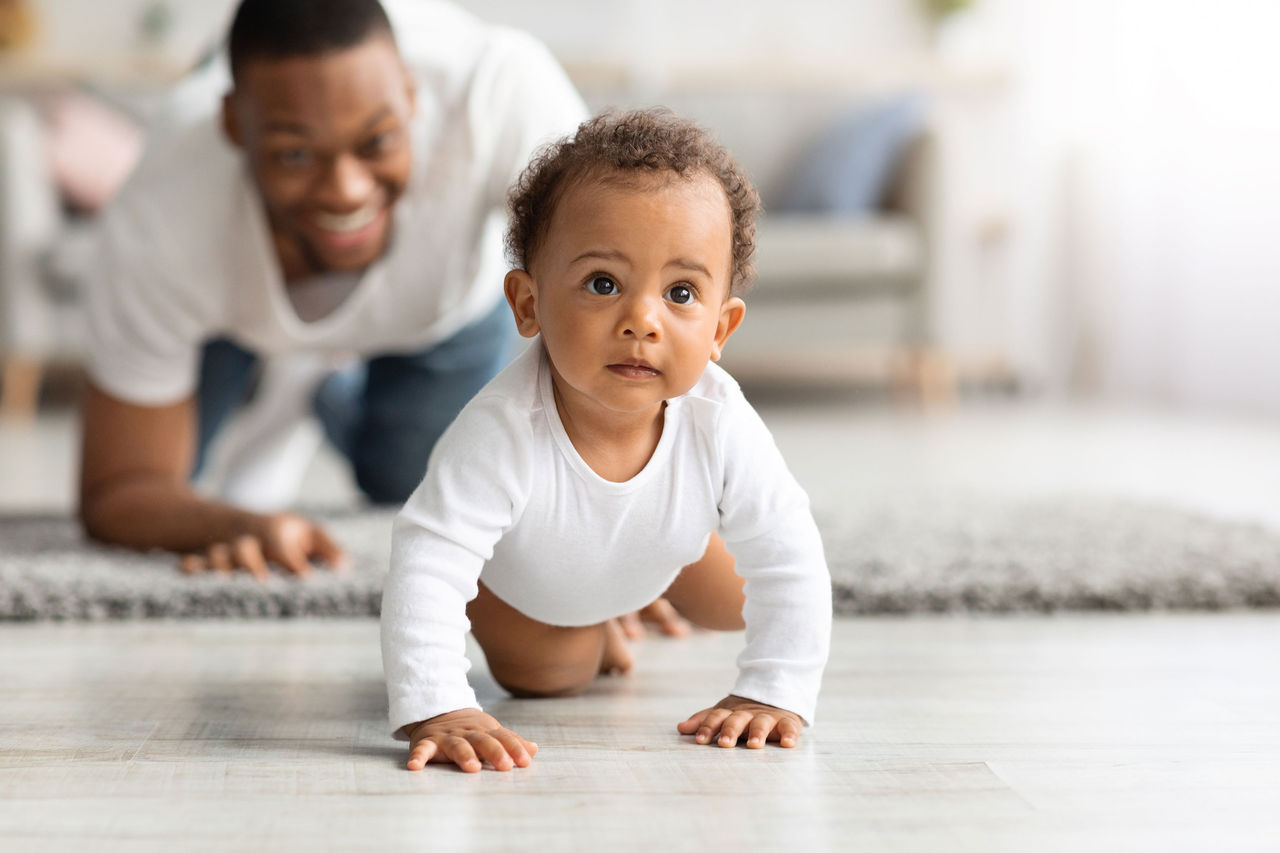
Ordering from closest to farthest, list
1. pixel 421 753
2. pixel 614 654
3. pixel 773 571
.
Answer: pixel 421 753, pixel 773 571, pixel 614 654

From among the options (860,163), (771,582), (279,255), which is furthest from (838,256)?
(771,582)

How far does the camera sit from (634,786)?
31.6 inches

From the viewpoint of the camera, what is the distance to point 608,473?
0.91 m

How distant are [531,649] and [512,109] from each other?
27.1 inches

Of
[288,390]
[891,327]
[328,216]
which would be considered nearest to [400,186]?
[328,216]

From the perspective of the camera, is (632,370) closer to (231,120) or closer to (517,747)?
(517,747)

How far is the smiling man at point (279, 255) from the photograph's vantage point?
1367 mm

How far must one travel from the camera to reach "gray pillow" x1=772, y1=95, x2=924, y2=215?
3.58 metres

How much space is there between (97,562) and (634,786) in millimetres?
835

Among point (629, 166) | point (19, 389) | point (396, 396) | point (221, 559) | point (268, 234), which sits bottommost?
point (19, 389)

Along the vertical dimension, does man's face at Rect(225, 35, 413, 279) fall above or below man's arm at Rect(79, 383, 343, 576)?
above

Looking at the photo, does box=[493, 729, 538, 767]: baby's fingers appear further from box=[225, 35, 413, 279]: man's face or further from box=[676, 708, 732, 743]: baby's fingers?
box=[225, 35, 413, 279]: man's face

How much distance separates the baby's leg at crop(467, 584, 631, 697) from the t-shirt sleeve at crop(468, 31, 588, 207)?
23.2 inches

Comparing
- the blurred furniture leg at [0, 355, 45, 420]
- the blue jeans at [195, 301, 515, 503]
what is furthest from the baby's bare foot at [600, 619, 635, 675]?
the blurred furniture leg at [0, 355, 45, 420]
